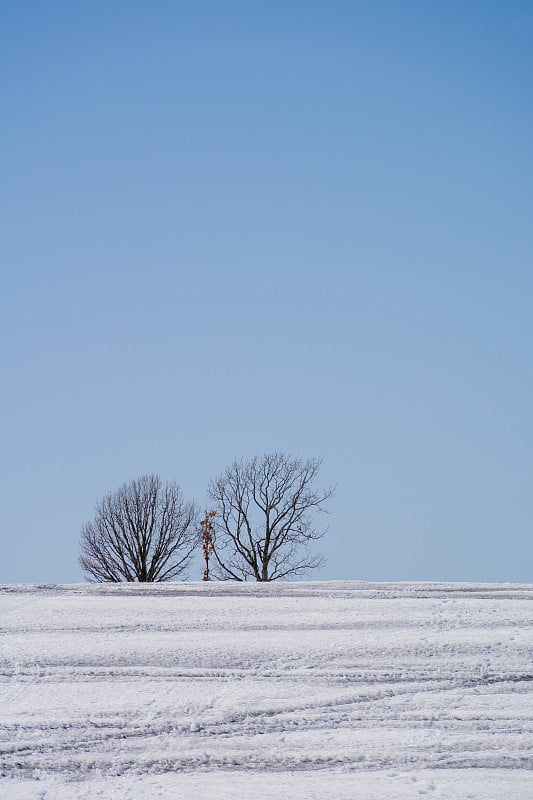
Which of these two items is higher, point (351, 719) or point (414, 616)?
point (414, 616)

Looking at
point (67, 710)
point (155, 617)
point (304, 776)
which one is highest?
point (155, 617)

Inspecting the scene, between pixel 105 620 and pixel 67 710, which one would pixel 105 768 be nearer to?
pixel 67 710

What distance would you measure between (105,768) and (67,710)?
2.18ft

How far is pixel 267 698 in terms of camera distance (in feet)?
12.3

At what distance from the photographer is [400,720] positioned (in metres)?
3.55

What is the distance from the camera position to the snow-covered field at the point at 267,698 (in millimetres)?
2992

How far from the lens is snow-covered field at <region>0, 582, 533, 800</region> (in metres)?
2.99

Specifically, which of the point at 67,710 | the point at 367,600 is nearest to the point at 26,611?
the point at 67,710

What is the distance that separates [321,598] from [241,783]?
110 inches

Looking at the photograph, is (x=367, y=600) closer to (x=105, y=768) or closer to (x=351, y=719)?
(x=351, y=719)

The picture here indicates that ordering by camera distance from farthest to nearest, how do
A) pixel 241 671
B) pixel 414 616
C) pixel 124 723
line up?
pixel 414 616
pixel 241 671
pixel 124 723

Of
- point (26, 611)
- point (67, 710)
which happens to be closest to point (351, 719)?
point (67, 710)

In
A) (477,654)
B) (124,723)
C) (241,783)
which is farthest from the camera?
(477,654)

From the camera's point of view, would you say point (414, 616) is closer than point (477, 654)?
No
